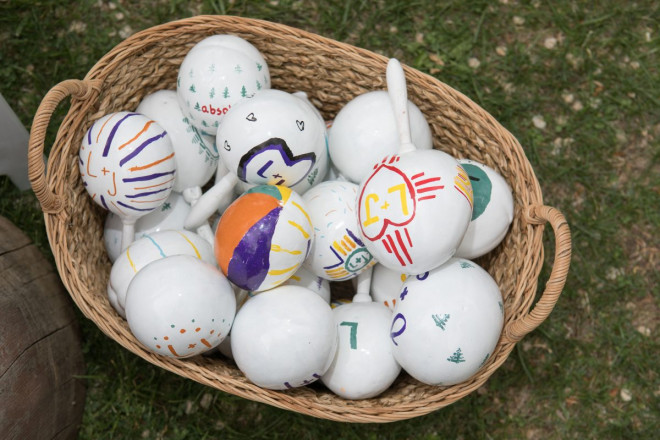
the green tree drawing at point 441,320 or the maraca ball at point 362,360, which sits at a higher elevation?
the green tree drawing at point 441,320

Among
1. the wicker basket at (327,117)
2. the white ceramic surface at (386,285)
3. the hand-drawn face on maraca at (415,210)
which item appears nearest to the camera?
the hand-drawn face on maraca at (415,210)

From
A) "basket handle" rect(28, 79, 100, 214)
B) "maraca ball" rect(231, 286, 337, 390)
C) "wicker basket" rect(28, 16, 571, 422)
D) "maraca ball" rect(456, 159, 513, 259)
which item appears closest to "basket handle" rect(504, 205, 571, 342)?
"wicker basket" rect(28, 16, 571, 422)

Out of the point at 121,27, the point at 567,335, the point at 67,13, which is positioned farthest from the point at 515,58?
the point at 67,13

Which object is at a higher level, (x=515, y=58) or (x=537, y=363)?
(x=515, y=58)

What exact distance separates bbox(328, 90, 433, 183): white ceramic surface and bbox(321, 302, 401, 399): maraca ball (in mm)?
350

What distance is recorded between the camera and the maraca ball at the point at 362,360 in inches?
56.4

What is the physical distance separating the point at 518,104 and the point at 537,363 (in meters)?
0.85

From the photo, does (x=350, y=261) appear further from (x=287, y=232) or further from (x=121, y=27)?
(x=121, y=27)

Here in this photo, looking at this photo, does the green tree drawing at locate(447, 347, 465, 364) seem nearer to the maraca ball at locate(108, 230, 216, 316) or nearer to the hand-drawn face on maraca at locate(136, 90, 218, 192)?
the maraca ball at locate(108, 230, 216, 316)

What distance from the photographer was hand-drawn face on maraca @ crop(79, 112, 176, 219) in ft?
4.64

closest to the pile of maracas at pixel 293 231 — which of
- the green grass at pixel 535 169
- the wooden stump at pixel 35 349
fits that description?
the wooden stump at pixel 35 349

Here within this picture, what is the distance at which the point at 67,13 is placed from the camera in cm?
210

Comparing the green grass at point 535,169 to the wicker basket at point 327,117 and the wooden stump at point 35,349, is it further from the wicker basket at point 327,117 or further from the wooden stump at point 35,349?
the wicker basket at point 327,117

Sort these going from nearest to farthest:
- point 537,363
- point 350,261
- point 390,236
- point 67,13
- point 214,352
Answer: point 390,236, point 350,261, point 214,352, point 537,363, point 67,13
